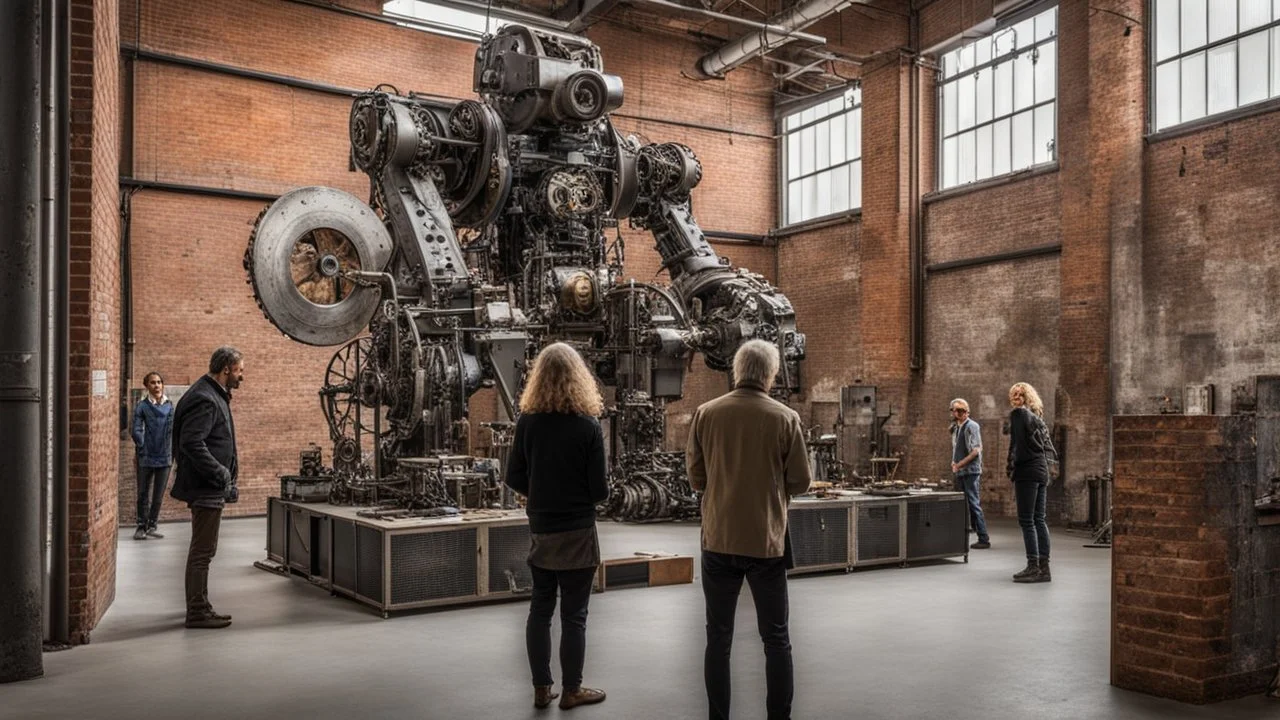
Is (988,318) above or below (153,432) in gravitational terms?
above

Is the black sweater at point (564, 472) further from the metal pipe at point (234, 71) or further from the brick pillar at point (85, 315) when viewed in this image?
the metal pipe at point (234, 71)

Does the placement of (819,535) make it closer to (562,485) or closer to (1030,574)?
(1030,574)

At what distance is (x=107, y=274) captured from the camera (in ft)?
23.9

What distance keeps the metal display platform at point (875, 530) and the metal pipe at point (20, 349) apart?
17.9 feet

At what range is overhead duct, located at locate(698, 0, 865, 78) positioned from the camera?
1609cm

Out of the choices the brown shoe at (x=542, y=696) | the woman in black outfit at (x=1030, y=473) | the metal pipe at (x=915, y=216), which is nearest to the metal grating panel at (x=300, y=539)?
the brown shoe at (x=542, y=696)

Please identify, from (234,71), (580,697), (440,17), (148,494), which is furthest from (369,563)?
(440,17)

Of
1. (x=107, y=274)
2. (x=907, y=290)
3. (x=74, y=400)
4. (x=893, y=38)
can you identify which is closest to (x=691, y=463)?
(x=74, y=400)

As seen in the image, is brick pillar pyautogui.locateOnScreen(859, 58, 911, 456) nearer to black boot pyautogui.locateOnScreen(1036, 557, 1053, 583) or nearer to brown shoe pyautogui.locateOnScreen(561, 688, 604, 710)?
black boot pyautogui.locateOnScreen(1036, 557, 1053, 583)

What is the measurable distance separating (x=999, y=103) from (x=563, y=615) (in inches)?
511

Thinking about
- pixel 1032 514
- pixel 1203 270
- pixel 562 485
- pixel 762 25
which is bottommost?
pixel 1032 514

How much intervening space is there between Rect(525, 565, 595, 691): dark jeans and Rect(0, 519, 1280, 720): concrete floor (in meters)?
0.26

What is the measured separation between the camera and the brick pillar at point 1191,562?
5246 mm

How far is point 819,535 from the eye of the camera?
9156 mm
